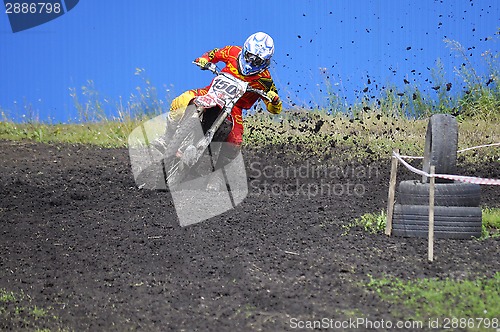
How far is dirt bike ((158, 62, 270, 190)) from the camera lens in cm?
1035

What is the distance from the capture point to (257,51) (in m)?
10.3

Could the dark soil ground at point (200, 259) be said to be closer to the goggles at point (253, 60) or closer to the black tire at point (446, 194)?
the black tire at point (446, 194)

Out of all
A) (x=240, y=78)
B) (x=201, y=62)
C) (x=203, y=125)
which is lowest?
(x=203, y=125)

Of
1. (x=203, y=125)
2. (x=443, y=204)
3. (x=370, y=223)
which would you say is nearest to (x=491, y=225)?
(x=443, y=204)

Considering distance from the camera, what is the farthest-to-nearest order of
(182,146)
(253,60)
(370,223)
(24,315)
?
(182,146)
(253,60)
(370,223)
(24,315)

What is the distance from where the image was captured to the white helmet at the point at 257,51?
33.8ft

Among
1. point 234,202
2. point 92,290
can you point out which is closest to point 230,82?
point 234,202

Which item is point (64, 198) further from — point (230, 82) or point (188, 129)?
point (230, 82)

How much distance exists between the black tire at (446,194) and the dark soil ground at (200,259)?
382 millimetres

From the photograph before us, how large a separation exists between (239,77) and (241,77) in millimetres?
26

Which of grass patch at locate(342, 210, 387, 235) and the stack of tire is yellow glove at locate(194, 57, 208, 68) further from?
the stack of tire

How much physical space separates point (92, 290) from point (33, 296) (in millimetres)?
484

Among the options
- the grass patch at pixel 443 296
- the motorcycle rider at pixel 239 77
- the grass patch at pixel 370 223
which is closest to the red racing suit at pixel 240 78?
the motorcycle rider at pixel 239 77

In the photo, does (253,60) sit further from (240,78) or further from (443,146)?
(443,146)
